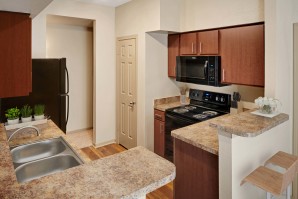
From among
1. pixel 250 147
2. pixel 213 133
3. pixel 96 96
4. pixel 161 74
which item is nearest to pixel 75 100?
pixel 96 96

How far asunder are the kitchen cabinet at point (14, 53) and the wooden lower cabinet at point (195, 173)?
145cm

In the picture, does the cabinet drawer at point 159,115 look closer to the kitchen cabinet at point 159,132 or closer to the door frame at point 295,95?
the kitchen cabinet at point 159,132

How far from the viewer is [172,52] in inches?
141

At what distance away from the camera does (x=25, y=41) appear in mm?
1327

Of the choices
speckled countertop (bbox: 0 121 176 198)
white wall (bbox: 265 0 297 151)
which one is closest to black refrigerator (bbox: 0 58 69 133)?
speckled countertop (bbox: 0 121 176 198)

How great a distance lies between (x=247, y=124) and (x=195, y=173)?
0.70m

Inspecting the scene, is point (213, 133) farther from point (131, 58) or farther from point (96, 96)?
point (96, 96)

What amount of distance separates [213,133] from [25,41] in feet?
5.71

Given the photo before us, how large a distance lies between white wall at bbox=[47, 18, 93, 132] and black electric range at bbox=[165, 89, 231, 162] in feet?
8.05

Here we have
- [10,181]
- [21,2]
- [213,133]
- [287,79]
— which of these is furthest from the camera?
[287,79]

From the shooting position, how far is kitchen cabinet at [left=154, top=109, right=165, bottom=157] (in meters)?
3.41

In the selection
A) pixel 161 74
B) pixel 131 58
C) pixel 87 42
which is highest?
pixel 87 42

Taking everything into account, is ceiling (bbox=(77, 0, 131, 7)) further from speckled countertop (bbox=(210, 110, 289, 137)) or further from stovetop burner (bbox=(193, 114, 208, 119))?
speckled countertop (bbox=(210, 110, 289, 137))

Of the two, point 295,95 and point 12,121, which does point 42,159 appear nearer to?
point 12,121
